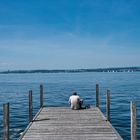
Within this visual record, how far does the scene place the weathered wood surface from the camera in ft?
56.5

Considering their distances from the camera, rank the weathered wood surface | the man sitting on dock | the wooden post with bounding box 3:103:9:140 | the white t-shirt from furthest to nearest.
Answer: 1. the man sitting on dock
2. the white t-shirt
3. the weathered wood surface
4. the wooden post with bounding box 3:103:9:140

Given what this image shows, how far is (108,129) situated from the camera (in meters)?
18.9

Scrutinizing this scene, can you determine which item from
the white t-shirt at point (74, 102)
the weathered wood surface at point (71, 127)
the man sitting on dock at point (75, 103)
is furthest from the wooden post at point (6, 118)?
the man sitting on dock at point (75, 103)

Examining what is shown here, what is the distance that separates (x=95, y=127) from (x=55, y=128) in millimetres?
2188

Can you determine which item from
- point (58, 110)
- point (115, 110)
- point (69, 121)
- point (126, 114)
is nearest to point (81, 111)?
point (58, 110)

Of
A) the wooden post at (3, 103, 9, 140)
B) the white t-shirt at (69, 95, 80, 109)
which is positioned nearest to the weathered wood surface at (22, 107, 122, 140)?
the white t-shirt at (69, 95, 80, 109)

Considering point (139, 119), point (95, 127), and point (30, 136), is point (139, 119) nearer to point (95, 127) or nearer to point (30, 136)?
point (95, 127)

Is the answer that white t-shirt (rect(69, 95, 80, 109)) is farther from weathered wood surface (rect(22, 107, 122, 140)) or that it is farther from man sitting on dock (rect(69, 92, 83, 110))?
weathered wood surface (rect(22, 107, 122, 140))

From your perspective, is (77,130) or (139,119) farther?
(139,119)

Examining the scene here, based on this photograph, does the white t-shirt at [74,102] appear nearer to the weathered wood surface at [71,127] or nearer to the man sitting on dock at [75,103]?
the man sitting on dock at [75,103]

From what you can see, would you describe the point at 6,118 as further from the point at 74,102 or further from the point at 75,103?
the point at 75,103

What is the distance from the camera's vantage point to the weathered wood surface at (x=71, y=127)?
678 inches

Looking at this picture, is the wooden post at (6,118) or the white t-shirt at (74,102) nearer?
the wooden post at (6,118)

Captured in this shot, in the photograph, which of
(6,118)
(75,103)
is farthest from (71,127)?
(75,103)
